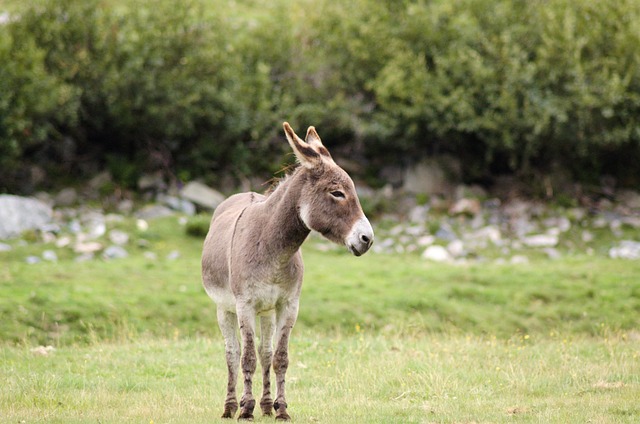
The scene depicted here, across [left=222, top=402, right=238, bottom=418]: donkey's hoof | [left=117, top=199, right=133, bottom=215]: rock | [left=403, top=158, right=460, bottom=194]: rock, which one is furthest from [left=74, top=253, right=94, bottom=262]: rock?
[left=222, top=402, right=238, bottom=418]: donkey's hoof

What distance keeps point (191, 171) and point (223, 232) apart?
2069 centimetres

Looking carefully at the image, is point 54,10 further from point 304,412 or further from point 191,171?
point 304,412

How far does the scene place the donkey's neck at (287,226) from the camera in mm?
8656

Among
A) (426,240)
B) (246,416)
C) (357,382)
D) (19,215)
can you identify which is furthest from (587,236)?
(246,416)

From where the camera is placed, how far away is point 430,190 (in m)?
31.2

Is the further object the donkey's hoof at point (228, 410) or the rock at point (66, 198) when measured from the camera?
the rock at point (66, 198)

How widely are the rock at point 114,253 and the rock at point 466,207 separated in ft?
39.7

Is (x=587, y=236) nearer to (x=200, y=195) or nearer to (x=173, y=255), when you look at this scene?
(x=200, y=195)

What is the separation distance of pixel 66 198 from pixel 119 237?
195 inches

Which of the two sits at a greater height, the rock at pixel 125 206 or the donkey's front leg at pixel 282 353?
the donkey's front leg at pixel 282 353

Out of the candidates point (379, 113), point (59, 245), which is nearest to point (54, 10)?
point (59, 245)

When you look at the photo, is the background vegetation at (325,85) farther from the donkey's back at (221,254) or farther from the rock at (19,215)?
the donkey's back at (221,254)

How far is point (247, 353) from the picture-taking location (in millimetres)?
8789

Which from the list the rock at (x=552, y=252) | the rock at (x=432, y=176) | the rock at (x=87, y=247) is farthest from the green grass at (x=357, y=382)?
the rock at (x=432, y=176)
